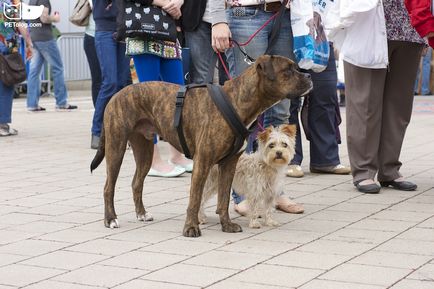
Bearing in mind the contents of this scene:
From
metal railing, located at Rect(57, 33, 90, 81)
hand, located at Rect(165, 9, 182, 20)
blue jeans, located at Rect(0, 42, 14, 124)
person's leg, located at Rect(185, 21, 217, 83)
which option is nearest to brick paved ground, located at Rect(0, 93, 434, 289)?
person's leg, located at Rect(185, 21, 217, 83)

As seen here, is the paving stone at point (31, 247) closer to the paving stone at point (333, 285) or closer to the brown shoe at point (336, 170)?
the paving stone at point (333, 285)

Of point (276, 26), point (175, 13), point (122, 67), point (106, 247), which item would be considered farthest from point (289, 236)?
point (122, 67)

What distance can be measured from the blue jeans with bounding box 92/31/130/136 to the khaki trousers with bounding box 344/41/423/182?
3366 millimetres

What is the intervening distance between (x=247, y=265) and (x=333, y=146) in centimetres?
384

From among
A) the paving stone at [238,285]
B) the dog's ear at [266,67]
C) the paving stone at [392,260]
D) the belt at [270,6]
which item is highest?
the belt at [270,6]

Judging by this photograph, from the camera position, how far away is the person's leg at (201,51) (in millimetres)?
7566

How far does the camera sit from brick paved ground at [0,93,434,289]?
15.7 feet

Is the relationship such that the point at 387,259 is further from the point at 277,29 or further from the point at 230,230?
the point at 277,29

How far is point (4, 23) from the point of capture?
1184cm

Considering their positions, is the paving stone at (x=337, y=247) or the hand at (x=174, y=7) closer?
the paving stone at (x=337, y=247)

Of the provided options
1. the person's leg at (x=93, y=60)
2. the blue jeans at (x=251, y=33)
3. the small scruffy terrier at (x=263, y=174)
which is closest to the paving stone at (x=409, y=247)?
the small scruffy terrier at (x=263, y=174)

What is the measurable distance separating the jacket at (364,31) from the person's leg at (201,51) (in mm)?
996

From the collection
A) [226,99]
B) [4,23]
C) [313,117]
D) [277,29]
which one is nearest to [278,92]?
[226,99]

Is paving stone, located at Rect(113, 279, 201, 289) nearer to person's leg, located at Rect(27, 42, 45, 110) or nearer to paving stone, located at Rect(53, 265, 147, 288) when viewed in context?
paving stone, located at Rect(53, 265, 147, 288)
